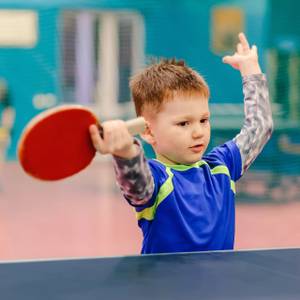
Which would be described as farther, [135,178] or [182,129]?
[182,129]

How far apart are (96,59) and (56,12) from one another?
25.6 inches

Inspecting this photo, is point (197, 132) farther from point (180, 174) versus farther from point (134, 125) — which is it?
point (134, 125)

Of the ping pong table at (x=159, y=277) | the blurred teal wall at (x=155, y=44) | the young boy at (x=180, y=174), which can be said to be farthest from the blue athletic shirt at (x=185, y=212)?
the blurred teal wall at (x=155, y=44)

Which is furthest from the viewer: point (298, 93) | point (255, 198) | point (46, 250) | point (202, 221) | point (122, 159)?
point (298, 93)

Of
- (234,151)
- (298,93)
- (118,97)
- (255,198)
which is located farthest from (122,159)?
(118,97)

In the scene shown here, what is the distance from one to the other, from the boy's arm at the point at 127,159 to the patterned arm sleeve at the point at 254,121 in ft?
1.12

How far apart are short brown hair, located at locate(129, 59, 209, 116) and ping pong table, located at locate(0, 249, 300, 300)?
33 centimetres

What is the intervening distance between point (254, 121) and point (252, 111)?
0.09 feet

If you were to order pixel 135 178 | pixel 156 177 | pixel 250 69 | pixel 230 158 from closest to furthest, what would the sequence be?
pixel 135 178, pixel 156 177, pixel 230 158, pixel 250 69

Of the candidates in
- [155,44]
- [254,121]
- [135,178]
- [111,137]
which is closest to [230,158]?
[254,121]

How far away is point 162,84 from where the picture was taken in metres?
1.27

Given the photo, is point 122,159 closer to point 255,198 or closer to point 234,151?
point 234,151

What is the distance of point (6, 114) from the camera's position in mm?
5883

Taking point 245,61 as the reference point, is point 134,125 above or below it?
below
